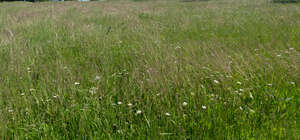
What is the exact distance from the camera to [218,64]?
2830 mm

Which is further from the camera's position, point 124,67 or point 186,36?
point 186,36

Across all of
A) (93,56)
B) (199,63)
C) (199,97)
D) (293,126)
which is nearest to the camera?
(293,126)

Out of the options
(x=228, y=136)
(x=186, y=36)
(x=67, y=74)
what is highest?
(x=186, y=36)

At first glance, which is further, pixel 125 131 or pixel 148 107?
pixel 148 107

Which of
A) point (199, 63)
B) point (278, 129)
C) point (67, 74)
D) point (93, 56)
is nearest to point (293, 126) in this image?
point (278, 129)

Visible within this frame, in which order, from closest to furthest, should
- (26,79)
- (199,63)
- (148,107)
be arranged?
(148,107) < (26,79) < (199,63)

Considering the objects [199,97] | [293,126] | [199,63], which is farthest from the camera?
[199,63]

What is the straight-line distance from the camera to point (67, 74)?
2822 mm

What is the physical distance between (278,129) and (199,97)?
2.53 ft

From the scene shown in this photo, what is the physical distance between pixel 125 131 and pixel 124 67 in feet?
4.65

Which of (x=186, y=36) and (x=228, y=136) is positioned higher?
(x=186, y=36)

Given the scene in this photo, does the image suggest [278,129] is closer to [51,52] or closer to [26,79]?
[26,79]

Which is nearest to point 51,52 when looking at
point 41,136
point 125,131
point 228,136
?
point 41,136

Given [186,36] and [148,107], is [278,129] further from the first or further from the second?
[186,36]
